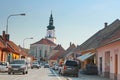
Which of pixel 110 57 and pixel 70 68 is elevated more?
pixel 110 57

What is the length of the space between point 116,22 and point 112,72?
21.6 metres

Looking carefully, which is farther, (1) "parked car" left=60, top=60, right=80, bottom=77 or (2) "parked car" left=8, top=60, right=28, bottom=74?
(1) "parked car" left=60, top=60, right=80, bottom=77

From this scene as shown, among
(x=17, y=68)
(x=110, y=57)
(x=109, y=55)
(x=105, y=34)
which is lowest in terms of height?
(x=17, y=68)

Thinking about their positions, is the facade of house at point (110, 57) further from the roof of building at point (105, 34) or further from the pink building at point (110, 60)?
the roof of building at point (105, 34)

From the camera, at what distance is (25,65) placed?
A: 47.5 m

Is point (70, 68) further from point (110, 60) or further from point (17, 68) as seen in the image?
point (110, 60)

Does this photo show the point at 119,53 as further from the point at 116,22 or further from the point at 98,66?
the point at 116,22

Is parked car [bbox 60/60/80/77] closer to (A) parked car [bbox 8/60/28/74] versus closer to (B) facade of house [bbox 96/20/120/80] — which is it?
→ (B) facade of house [bbox 96/20/120/80]

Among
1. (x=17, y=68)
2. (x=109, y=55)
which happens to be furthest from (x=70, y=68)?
(x=17, y=68)

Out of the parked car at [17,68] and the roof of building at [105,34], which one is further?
the roof of building at [105,34]

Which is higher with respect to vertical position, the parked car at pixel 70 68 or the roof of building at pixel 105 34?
the roof of building at pixel 105 34

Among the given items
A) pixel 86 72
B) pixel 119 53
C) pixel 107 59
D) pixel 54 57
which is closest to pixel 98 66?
pixel 86 72

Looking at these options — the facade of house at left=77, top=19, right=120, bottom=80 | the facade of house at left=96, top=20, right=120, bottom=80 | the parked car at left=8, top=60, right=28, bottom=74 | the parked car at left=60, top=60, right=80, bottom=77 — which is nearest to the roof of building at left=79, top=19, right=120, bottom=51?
the facade of house at left=77, top=19, right=120, bottom=80

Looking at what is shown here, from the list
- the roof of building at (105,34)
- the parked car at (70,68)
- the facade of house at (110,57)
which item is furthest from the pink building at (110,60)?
the parked car at (70,68)
